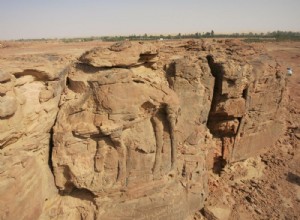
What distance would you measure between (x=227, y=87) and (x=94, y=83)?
3.57m

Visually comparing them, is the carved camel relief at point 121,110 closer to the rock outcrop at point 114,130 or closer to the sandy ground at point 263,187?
the rock outcrop at point 114,130

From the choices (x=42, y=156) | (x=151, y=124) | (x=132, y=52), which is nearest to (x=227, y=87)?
(x=151, y=124)

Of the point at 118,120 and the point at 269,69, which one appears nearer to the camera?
the point at 118,120

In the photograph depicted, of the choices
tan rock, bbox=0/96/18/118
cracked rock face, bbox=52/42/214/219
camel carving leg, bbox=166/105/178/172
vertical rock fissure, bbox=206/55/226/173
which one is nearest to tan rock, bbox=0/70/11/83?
tan rock, bbox=0/96/18/118

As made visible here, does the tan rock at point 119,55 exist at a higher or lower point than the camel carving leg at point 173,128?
higher

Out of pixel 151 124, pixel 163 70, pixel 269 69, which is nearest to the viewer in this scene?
pixel 151 124

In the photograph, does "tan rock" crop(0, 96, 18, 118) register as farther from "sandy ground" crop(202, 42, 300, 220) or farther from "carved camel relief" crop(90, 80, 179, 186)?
"sandy ground" crop(202, 42, 300, 220)

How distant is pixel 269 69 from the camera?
884 centimetres

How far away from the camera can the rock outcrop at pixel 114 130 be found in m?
4.68

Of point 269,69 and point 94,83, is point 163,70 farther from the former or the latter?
point 269,69

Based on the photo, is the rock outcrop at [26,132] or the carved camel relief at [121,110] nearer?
the rock outcrop at [26,132]

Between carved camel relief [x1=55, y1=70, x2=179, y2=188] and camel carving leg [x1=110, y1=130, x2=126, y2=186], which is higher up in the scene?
carved camel relief [x1=55, y1=70, x2=179, y2=188]

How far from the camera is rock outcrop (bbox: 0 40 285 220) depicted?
468 centimetres

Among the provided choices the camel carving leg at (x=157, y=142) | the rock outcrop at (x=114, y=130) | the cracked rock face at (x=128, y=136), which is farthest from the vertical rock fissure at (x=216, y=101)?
the camel carving leg at (x=157, y=142)
